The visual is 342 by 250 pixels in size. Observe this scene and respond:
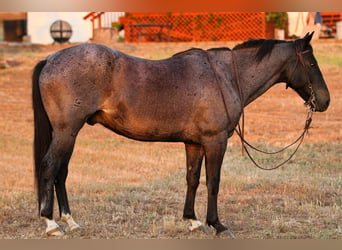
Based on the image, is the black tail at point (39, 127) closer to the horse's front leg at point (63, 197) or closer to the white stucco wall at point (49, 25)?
the horse's front leg at point (63, 197)

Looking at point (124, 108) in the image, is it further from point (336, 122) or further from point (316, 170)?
point (336, 122)

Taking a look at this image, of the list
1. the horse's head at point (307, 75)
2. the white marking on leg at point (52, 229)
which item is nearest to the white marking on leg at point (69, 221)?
the white marking on leg at point (52, 229)

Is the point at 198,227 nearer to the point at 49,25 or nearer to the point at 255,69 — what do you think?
the point at 255,69

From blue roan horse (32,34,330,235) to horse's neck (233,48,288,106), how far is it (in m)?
0.01

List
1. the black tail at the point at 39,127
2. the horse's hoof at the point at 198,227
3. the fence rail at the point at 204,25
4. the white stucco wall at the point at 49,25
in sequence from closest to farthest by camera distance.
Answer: the black tail at the point at 39,127 < the horse's hoof at the point at 198,227 < the fence rail at the point at 204,25 < the white stucco wall at the point at 49,25

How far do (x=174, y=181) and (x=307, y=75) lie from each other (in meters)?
4.22

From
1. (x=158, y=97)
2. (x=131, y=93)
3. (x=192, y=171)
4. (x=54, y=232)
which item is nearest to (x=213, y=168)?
(x=192, y=171)

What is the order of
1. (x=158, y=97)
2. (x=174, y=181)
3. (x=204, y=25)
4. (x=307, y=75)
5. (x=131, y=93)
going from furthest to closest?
1. (x=204, y=25)
2. (x=174, y=181)
3. (x=307, y=75)
4. (x=158, y=97)
5. (x=131, y=93)

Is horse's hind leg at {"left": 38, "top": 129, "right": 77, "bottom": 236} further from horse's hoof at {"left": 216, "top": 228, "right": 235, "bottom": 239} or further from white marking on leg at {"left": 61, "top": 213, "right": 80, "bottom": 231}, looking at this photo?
horse's hoof at {"left": 216, "top": 228, "right": 235, "bottom": 239}

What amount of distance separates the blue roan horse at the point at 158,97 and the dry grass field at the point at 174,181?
71cm

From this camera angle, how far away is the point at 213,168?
308 inches

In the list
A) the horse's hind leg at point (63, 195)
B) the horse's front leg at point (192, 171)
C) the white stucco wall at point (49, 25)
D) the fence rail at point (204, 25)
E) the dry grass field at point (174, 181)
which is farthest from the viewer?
the white stucco wall at point (49, 25)

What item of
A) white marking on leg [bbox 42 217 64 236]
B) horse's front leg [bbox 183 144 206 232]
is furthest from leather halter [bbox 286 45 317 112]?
white marking on leg [bbox 42 217 64 236]

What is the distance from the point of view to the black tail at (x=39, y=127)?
25.2 ft
